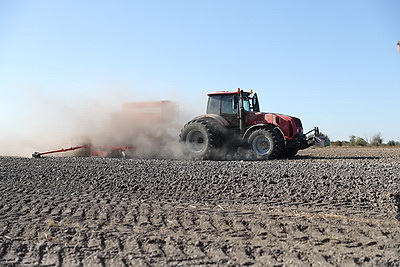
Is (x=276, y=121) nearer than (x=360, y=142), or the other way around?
(x=276, y=121)

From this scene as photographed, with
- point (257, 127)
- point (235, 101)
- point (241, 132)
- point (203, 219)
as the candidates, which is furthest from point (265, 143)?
point (203, 219)

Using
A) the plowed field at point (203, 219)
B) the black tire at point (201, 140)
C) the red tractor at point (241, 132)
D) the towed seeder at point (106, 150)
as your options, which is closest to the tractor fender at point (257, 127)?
the red tractor at point (241, 132)

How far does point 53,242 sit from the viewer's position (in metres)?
4.40

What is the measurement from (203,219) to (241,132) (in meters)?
9.42

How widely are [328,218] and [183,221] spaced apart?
5.99 ft

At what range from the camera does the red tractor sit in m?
13.8

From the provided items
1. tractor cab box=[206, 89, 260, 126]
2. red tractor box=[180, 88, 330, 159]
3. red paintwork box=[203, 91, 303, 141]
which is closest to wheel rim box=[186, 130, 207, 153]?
red tractor box=[180, 88, 330, 159]

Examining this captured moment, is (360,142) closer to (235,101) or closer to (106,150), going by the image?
(235,101)

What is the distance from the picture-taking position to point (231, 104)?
48.5 ft

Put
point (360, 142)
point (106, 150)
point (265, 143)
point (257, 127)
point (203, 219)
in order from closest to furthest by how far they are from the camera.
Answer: point (203, 219) < point (265, 143) < point (257, 127) < point (106, 150) < point (360, 142)

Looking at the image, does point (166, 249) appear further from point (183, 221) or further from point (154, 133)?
point (154, 133)

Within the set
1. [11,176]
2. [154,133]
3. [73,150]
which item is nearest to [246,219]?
[11,176]

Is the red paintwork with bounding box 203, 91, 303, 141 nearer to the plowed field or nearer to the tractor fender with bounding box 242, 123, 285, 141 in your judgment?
the tractor fender with bounding box 242, 123, 285, 141

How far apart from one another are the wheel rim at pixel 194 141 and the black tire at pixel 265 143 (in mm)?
1845
